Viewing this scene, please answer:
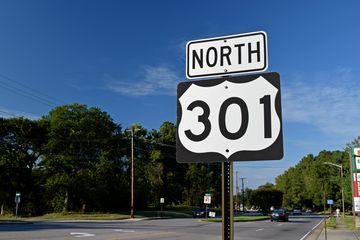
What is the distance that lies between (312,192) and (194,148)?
102892 millimetres

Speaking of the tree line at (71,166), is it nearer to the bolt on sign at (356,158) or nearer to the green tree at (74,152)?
the green tree at (74,152)

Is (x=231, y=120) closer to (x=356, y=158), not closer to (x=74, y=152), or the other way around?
(x=356, y=158)

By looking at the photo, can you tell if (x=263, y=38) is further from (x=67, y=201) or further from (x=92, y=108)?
(x=92, y=108)

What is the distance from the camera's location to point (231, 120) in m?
2.88

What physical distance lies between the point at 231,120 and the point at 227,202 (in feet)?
1.83

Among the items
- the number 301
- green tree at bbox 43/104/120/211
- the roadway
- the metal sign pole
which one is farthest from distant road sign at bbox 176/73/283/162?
green tree at bbox 43/104/120/211

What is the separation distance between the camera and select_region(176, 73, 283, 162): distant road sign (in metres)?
2.79

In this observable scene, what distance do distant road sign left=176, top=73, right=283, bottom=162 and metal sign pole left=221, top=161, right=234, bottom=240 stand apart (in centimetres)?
12

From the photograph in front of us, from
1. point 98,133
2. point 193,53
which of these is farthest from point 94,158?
point 193,53

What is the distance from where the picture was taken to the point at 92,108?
56375mm

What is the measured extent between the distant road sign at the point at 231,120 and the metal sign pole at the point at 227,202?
0.38 ft

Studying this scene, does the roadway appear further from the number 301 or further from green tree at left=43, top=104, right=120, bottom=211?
green tree at left=43, top=104, right=120, bottom=211

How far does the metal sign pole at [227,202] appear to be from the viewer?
2.84m

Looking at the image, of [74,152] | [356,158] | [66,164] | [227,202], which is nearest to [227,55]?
[227,202]
